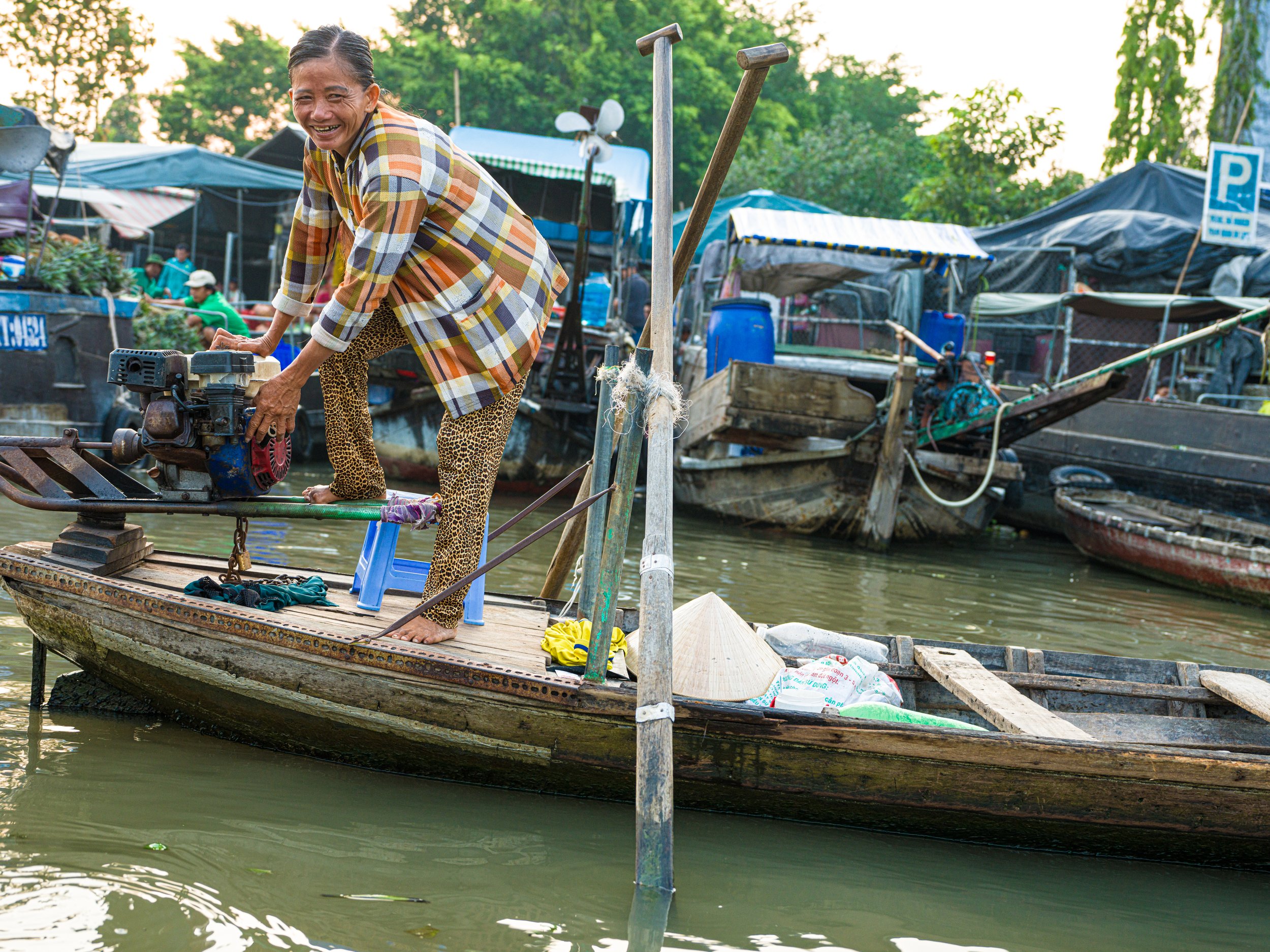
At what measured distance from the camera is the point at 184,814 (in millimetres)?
3014

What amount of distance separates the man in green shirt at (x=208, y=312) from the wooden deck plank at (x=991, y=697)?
26.5ft

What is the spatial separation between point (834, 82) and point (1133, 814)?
35561mm

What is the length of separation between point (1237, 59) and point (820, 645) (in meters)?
15.9

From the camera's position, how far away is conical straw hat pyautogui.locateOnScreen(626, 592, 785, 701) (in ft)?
10.8

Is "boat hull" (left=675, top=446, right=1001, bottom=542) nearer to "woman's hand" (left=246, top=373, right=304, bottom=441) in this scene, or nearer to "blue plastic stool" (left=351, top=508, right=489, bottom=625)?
"blue plastic stool" (left=351, top=508, right=489, bottom=625)

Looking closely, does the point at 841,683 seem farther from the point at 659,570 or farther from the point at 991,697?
the point at 659,570

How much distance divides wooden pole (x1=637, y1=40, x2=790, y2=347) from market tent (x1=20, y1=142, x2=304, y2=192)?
12821 mm

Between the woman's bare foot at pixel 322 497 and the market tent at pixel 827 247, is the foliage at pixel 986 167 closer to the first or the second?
the market tent at pixel 827 247

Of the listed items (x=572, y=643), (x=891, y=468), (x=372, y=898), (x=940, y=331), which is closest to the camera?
(x=372, y=898)

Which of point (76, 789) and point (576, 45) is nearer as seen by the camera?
point (76, 789)

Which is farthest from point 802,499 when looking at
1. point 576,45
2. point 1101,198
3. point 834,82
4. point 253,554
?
point 834,82

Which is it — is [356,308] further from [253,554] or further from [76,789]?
[253,554]

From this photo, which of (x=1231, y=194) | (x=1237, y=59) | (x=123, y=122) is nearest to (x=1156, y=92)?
(x=1237, y=59)

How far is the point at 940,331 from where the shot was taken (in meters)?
11.1
